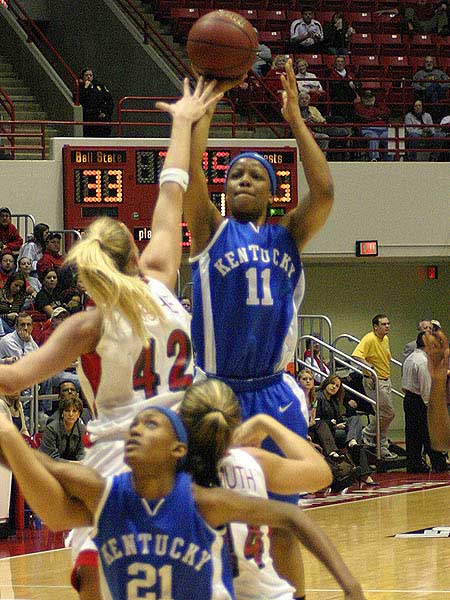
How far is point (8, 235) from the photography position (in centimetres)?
1421

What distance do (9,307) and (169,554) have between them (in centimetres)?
962

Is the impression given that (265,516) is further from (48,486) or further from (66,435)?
(66,435)

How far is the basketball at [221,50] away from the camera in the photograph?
15.6ft

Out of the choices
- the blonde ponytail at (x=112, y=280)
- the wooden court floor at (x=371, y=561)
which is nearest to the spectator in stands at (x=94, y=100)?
the wooden court floor at (x=371, y=561)

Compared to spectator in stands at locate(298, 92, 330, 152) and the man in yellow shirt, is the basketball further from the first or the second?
spectator in stands at locate(298, 92, 330, 152)

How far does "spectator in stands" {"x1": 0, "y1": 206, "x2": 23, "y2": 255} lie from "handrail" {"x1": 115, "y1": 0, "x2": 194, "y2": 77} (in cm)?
461

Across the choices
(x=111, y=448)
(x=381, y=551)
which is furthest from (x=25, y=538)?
(x=111, y=448)

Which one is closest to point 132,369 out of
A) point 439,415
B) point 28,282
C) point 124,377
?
point 124,377

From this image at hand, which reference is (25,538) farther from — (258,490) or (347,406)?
(258,490)

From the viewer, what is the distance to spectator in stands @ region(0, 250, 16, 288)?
1334 centimetres

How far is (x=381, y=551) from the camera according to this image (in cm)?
880

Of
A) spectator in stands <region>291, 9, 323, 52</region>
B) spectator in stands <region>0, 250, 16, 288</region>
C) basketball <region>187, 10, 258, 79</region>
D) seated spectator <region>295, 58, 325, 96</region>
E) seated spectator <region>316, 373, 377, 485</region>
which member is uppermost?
spectator in stands <region>291, 9, 323, 52</region>

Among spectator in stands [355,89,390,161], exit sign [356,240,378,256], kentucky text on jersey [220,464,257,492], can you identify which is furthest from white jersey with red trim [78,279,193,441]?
spectator in stands [355,89,390,161]

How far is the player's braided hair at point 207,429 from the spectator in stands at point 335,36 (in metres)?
16.2
